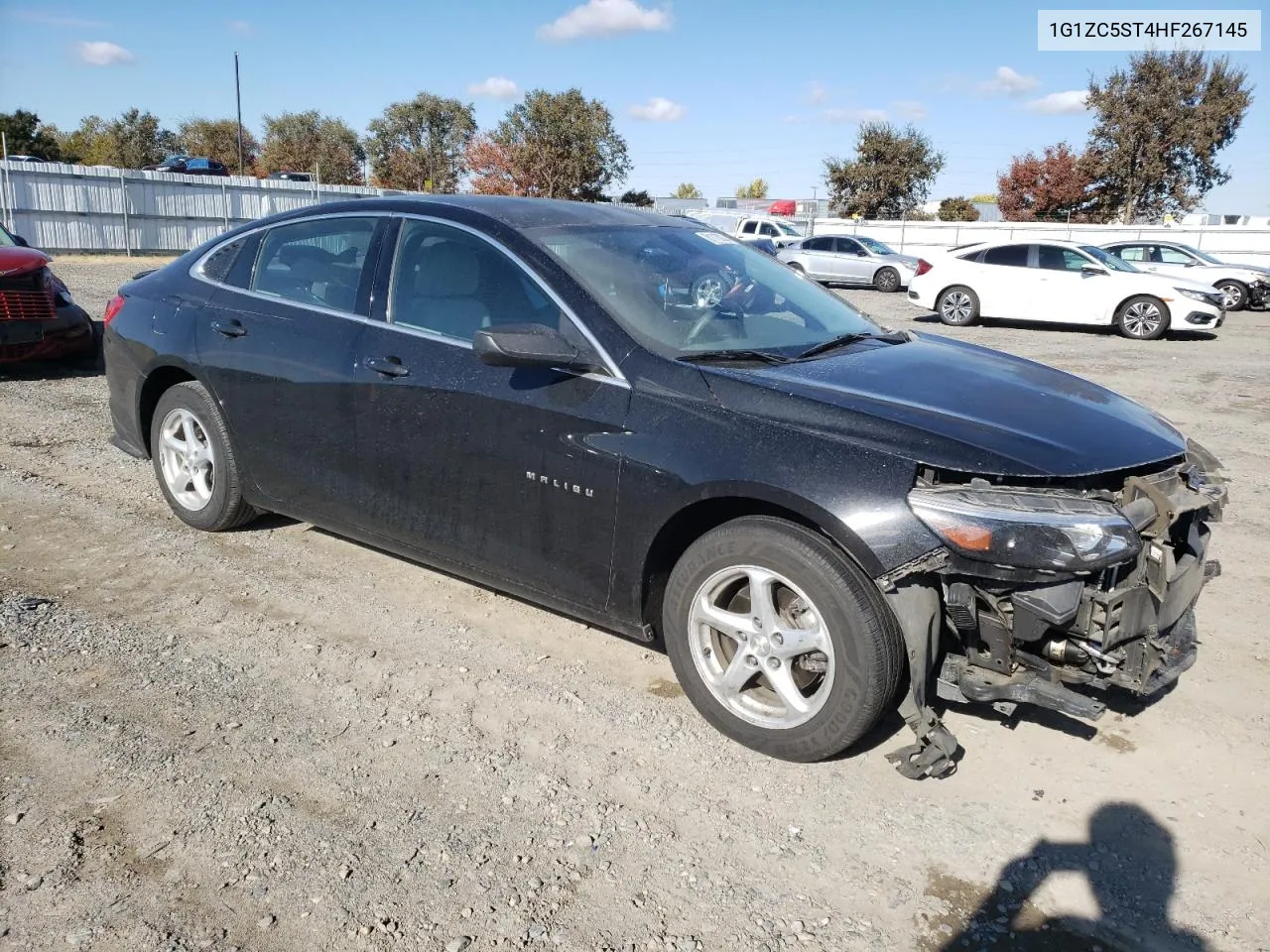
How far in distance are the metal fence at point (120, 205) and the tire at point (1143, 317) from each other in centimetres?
1763

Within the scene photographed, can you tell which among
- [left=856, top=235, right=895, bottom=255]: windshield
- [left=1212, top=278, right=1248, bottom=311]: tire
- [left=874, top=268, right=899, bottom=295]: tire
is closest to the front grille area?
[left=874, top=268, right=899, bottom=295]: tire

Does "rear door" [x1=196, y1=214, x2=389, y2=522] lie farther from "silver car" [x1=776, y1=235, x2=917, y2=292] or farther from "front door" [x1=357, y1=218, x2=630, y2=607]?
"silver car" [x1=776, y1=235, x2=917, y2=292]

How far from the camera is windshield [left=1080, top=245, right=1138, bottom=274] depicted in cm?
1661

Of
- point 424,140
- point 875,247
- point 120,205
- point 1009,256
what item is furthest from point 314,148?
point 1009,256

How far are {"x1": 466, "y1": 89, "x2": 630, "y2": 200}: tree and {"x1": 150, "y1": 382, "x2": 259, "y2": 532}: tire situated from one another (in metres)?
38.0

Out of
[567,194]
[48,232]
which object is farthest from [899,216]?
[48,232]

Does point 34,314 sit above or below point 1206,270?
below

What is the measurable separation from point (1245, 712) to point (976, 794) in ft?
4.19

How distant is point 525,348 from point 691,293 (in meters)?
0.82

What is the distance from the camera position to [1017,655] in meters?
3.06

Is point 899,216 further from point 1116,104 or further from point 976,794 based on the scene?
point 976,794

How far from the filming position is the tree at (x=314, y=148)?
55500 millimetres

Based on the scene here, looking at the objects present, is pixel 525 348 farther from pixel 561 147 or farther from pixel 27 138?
pixel 27 138

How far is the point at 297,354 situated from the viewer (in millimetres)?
4438
